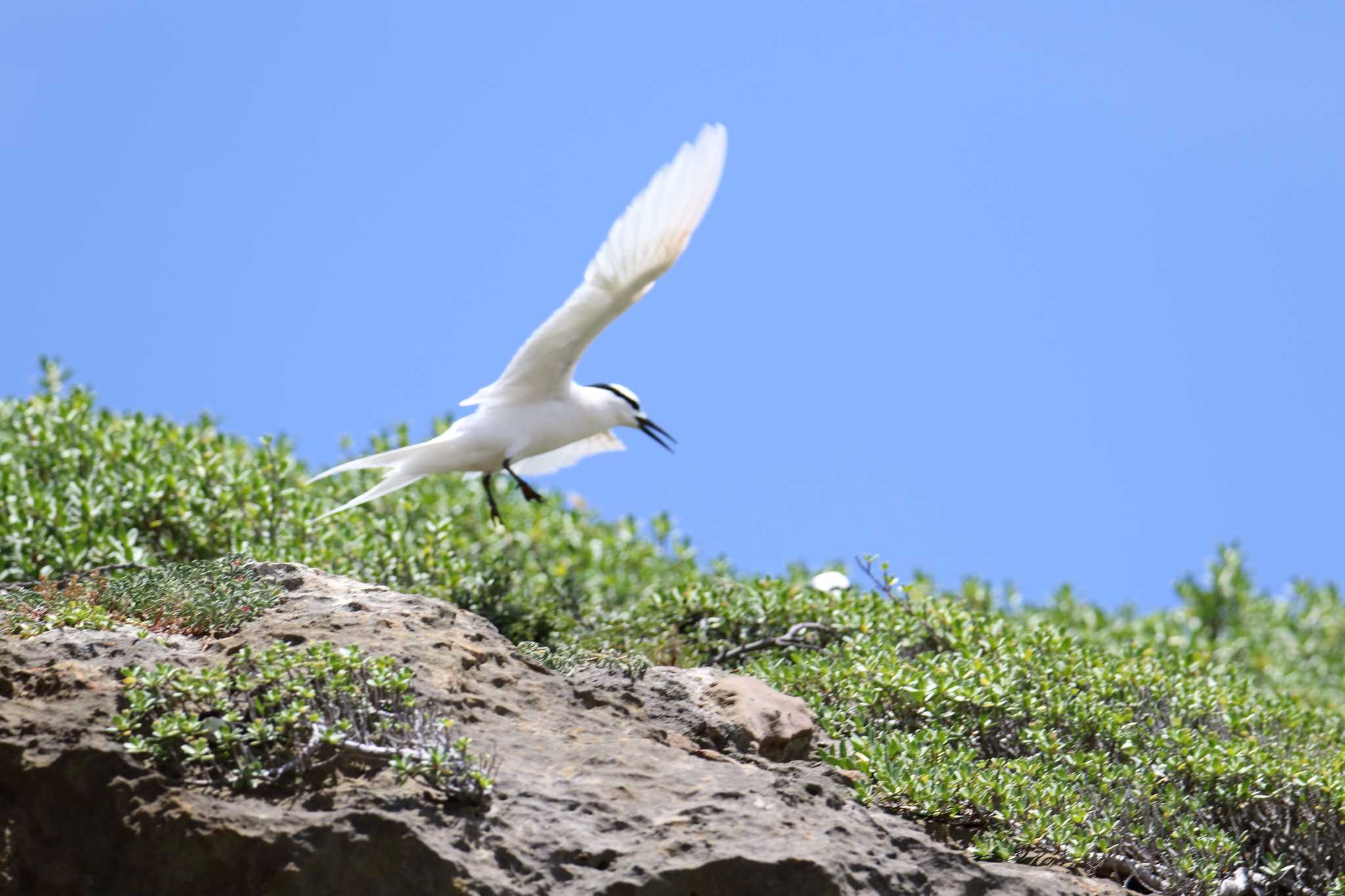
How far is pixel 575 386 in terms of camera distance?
763 cm

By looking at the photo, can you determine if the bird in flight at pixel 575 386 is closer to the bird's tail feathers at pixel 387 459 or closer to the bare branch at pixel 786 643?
the bird's tail feathers at pixel 387 459

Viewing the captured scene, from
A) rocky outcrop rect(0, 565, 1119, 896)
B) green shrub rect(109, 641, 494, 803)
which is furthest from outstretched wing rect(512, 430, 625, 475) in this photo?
green shrub rect(109, 641, 494, 803)

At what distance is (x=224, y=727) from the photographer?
4.29 m

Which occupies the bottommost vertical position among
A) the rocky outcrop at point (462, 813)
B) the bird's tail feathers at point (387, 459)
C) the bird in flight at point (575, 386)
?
the rocky outcrop at point (462, 813)

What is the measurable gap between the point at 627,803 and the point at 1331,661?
9.89 metres

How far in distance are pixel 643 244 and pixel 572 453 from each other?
2406 millimetres

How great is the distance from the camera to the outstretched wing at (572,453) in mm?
8359

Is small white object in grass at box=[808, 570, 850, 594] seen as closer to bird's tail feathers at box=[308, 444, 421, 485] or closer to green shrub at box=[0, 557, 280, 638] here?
bird's tail feathers at box=[308, 444, 421, 485]

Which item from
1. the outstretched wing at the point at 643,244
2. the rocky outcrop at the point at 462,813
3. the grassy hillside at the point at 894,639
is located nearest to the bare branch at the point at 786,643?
the grassy hillside at the point at 894,639

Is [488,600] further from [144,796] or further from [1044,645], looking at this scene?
[144,796]

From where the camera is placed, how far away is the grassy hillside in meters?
5.22

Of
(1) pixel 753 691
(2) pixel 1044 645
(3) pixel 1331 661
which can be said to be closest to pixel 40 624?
(1) pixel 753 691

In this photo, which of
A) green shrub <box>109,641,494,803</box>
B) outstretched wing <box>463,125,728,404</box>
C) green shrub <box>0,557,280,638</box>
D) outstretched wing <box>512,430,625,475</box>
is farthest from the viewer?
outstretched wing <box>512,430,625,475</box>

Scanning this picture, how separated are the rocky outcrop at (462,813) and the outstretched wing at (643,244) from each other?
217 cm
